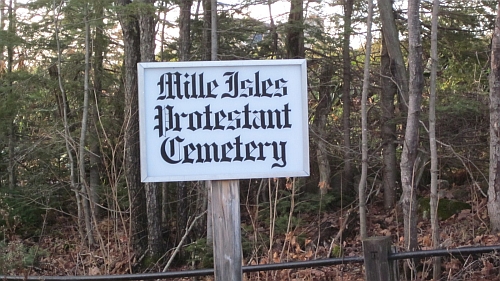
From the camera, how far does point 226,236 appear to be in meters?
3.14

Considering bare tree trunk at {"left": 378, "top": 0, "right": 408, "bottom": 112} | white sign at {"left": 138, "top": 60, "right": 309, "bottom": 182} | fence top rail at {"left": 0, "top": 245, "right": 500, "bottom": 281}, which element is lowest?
fence top rail at {"left": 0, "top": 245, "right": 500, "bottom": 281}

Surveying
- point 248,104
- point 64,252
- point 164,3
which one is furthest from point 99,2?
point 248,104

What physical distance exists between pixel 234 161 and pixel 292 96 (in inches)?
17.5

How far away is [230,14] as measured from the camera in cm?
1226

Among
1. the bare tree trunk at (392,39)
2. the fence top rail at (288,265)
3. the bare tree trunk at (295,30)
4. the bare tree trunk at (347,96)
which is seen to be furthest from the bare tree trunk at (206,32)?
the fence top rail at (288,265)

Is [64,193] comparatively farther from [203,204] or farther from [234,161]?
[234,161]

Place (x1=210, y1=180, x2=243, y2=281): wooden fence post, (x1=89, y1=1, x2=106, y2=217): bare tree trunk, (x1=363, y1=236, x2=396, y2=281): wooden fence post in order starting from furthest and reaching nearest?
1. (x1=89, y1=1, x2=106, y2=217): bare tree trunk
2. (x1=363, y1=236, x2=396, y2=281): wooden fence post
3. (x1=210, y1=180, x2=243, y2=281): wooden fence post

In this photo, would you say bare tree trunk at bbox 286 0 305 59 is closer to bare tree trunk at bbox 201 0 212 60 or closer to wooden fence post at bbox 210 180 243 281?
bare tree trunk at bbox 201 0 212 60

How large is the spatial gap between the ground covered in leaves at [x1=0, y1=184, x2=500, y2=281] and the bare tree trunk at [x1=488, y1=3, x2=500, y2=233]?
8.0 inches

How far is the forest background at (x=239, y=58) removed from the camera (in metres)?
10.3

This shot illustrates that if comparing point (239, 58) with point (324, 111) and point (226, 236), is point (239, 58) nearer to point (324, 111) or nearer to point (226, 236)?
point (324, 111)

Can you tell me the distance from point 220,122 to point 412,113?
4.28 meters

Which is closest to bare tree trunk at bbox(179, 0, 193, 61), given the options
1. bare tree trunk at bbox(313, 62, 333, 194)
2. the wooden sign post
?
bare tree trunk at bbox(313, 62, 333, 194)

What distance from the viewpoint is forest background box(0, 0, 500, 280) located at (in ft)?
33.7
